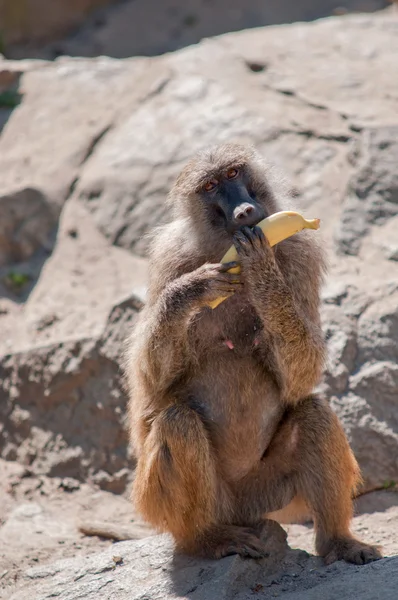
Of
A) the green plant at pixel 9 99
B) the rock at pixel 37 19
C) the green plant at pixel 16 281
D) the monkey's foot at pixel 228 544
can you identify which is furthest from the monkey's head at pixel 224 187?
the rock at pixel 37 19

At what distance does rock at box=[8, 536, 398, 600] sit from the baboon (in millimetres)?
109

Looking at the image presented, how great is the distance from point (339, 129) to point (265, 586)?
4961 mm

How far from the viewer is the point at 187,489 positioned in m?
4.64

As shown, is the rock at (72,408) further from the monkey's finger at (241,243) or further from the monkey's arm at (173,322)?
the monkey's finger at (241,243)

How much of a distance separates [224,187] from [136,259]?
3.06 metres

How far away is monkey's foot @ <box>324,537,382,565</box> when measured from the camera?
4.71m

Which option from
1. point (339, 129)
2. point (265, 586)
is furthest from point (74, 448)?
point (339, 129)

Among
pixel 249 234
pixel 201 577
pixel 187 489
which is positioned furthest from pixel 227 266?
pixel 201 577

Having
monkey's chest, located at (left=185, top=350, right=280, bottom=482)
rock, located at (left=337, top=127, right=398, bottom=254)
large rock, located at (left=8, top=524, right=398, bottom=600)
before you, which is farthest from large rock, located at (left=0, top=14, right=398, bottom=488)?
large rock, located at (left=8, top=524, right=398, bottom=600)

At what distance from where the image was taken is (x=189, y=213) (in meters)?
5.28

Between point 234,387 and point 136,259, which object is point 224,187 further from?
point 136,259

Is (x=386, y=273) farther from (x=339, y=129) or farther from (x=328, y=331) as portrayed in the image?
(x=339, y=129)

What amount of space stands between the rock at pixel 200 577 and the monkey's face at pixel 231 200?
1.83m

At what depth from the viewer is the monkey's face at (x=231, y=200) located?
4.77 metres
